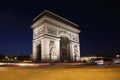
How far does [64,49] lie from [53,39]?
9.58 metres

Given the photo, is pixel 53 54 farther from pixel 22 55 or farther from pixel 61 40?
pixel 22 55

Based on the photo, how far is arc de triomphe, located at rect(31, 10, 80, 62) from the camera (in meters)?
52.5

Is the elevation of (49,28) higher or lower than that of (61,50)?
higher

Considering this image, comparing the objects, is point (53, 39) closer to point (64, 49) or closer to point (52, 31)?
point (52, 31)

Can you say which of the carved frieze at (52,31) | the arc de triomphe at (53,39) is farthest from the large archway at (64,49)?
the carved frieze at (52,31)

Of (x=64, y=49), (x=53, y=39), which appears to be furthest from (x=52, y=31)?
(x=64, y=49)

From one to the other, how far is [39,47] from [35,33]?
5.68m

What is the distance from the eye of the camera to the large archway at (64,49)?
6131cm

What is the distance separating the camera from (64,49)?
205 ft

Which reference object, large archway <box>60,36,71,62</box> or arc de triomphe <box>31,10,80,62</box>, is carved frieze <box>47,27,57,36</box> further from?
large archway <box>60,36,71,62</box>

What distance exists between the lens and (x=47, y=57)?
5141 centimetres

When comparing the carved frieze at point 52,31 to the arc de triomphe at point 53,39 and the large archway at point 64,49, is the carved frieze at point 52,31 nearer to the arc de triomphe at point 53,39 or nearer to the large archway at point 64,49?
the arc de triomphe at point 53,39

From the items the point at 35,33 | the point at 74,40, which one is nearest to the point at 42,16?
the point at 35,33

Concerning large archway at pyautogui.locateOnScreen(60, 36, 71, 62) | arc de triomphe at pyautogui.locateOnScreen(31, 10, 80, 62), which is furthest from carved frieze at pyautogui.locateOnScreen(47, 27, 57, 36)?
large archway at pyautogui.locateOnScreen(60, 36, 71, 62)
